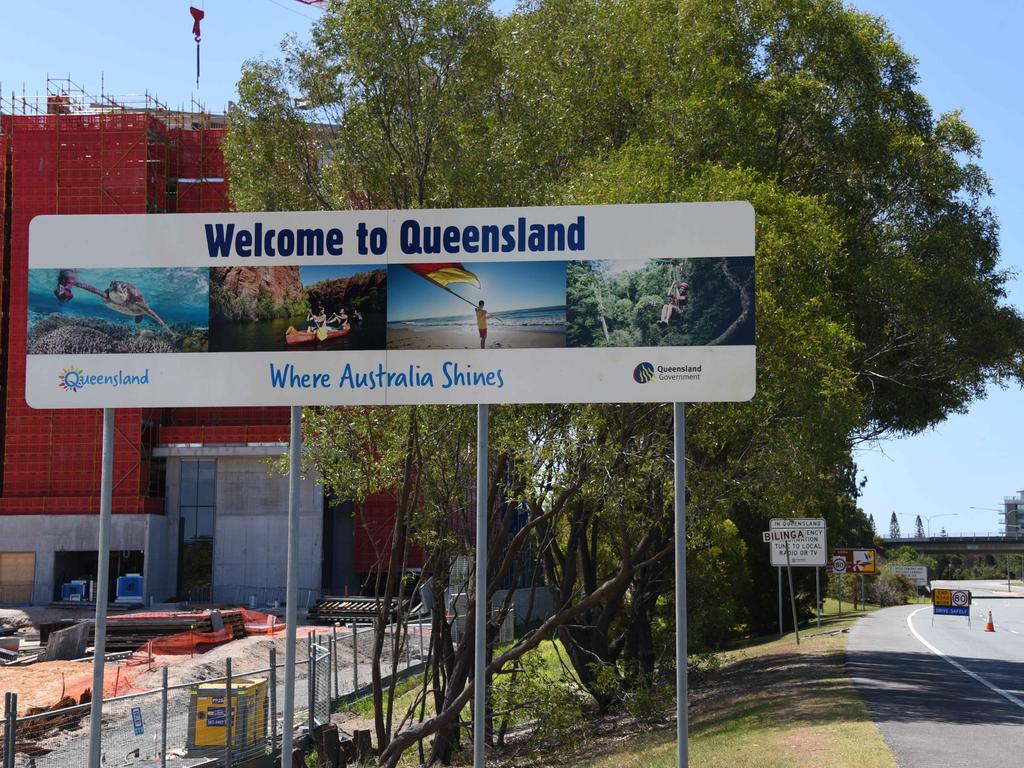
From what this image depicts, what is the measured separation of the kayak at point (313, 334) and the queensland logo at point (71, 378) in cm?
202

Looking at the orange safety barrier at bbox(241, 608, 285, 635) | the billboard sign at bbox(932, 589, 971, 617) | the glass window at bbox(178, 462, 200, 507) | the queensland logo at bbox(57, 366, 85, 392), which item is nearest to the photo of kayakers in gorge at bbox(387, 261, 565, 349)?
the queensland logo at bbox(57, 366, 85, 392)

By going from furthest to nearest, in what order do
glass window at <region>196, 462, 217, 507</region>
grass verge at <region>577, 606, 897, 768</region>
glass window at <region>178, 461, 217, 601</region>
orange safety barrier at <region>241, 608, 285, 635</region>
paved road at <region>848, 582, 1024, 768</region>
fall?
glass window at <region>196, 462, 217, 507</region> → glass window at <region>178, 461, 217, 601</region> → orange safety barrier at <region>241, 608, 285, 635</region> → paved road at <region>848, 582, 1024, 768</region> → grass verge at <region>577, 606, 897, 768</region>

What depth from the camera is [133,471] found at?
66188 mm

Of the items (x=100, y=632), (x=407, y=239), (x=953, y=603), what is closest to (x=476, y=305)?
(x=407, y=239)

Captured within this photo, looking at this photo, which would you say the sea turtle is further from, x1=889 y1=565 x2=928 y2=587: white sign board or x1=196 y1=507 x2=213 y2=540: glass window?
x1=889 y1=565 x2=928 y2=587: white sign board

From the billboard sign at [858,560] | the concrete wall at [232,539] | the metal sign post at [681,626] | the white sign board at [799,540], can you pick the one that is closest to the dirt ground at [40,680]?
the white sign board at [799,540]

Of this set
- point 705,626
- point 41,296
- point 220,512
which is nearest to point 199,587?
point 220,512

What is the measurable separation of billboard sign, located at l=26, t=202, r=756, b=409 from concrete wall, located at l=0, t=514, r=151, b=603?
5693 centimetres

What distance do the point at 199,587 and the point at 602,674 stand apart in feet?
156

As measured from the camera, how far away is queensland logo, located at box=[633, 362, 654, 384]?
1084 centimetres

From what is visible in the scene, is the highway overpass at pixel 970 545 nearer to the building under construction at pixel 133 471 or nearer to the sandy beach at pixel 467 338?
the building under construction at pixel 133 471

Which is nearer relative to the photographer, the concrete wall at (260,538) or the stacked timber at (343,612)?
the stacked timber at (343,612)

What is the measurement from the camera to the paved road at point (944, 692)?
46.0 feet

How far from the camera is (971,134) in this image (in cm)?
3112
